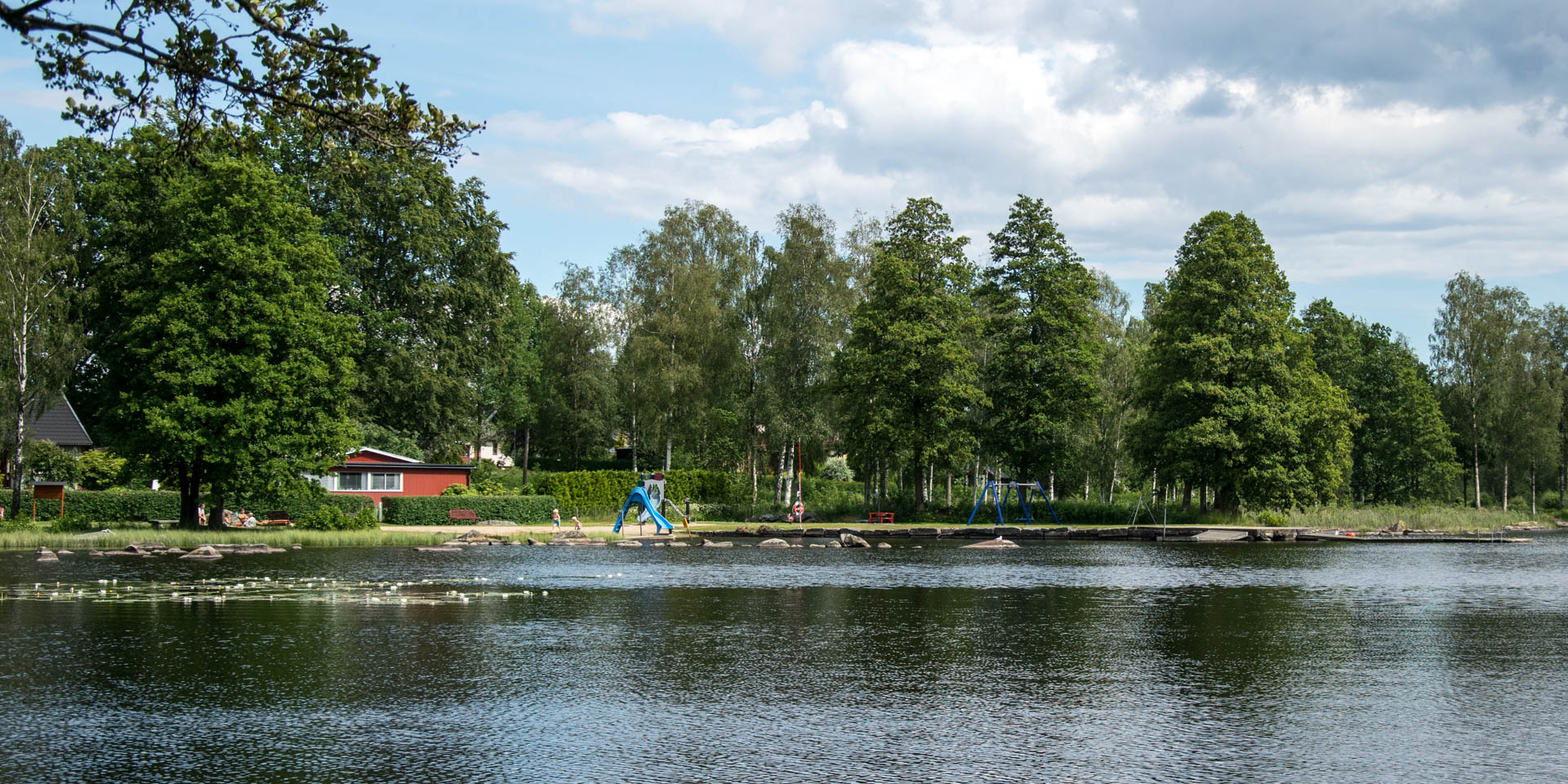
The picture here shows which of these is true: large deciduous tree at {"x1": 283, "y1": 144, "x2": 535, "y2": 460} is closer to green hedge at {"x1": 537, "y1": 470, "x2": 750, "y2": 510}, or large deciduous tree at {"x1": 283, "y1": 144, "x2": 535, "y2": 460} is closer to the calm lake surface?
green hedge at {"x1": 537, "y1": 470, "x2": 750, "y2": 510}

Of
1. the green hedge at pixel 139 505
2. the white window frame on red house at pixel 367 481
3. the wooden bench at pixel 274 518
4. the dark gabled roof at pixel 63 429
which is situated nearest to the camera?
the green hedge at pixel 139 505

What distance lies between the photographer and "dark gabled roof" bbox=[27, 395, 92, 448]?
64.4 m

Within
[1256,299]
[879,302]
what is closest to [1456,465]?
[1256,299]

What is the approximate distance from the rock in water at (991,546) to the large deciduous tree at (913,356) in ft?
42.1

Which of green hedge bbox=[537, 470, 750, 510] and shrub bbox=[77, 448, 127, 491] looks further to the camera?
green hedge bbox=[537, 470, 750, 510]

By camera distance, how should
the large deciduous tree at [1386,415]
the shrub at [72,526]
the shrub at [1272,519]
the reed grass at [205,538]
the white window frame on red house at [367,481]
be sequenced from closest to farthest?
the reed grass at [205,538], the shrub at [72,526], the shrub at [1272,519], the white window frame on red house at [367,481], the large deciduous tree at [1386,415]

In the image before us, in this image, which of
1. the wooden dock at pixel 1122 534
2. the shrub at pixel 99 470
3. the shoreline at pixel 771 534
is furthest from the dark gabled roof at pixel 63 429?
the wooden dock at pixel 1122 534

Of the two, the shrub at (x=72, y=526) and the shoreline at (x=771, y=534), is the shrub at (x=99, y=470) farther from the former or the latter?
the shoreline at (x=771, y=534)

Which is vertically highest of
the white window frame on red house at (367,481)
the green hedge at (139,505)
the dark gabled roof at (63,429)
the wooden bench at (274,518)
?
the dark gabled roof at (63,429)

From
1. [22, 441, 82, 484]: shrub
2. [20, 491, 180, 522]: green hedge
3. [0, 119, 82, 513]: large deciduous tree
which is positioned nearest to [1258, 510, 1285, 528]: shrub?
[20, 491, 180, 522]: green hedge

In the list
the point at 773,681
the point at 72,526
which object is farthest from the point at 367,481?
the point at 773,681

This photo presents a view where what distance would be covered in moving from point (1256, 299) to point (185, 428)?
157 ft

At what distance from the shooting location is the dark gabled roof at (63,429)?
211 ft

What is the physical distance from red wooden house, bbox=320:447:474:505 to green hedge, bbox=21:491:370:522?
4.65 m
